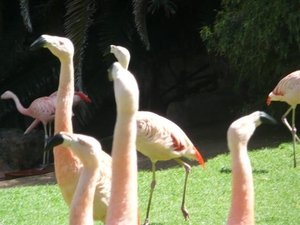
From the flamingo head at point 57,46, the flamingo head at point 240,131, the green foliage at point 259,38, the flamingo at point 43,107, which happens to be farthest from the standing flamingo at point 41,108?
the flamingo head at point 240,131

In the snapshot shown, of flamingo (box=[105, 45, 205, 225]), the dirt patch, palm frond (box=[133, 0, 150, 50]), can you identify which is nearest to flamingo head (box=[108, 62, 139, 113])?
flamingo (box=[105, 45, 205, 225])

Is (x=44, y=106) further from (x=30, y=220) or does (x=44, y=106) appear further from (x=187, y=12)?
(x=30, y=220)

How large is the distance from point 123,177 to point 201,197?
4.96 m

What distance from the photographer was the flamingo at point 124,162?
2.52 meters

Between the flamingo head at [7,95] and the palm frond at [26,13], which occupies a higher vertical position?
the palm frond at [26,13]

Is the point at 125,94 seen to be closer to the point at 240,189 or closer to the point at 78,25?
the point at 240,189

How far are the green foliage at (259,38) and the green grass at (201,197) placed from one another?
2051 millimetres

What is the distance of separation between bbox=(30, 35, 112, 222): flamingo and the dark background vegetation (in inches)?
231

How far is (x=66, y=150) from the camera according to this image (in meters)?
4.55

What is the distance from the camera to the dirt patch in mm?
10023

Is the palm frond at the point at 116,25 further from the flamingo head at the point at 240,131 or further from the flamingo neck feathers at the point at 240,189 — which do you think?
the flamingo neck feathers at the point at 240,189

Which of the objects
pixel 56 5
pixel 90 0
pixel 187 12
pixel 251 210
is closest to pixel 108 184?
pixel 251 210

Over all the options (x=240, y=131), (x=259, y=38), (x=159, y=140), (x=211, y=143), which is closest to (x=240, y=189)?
(x=240, y=131)

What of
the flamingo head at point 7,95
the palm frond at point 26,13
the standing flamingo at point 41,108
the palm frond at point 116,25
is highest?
the palm frond at point 26,13
